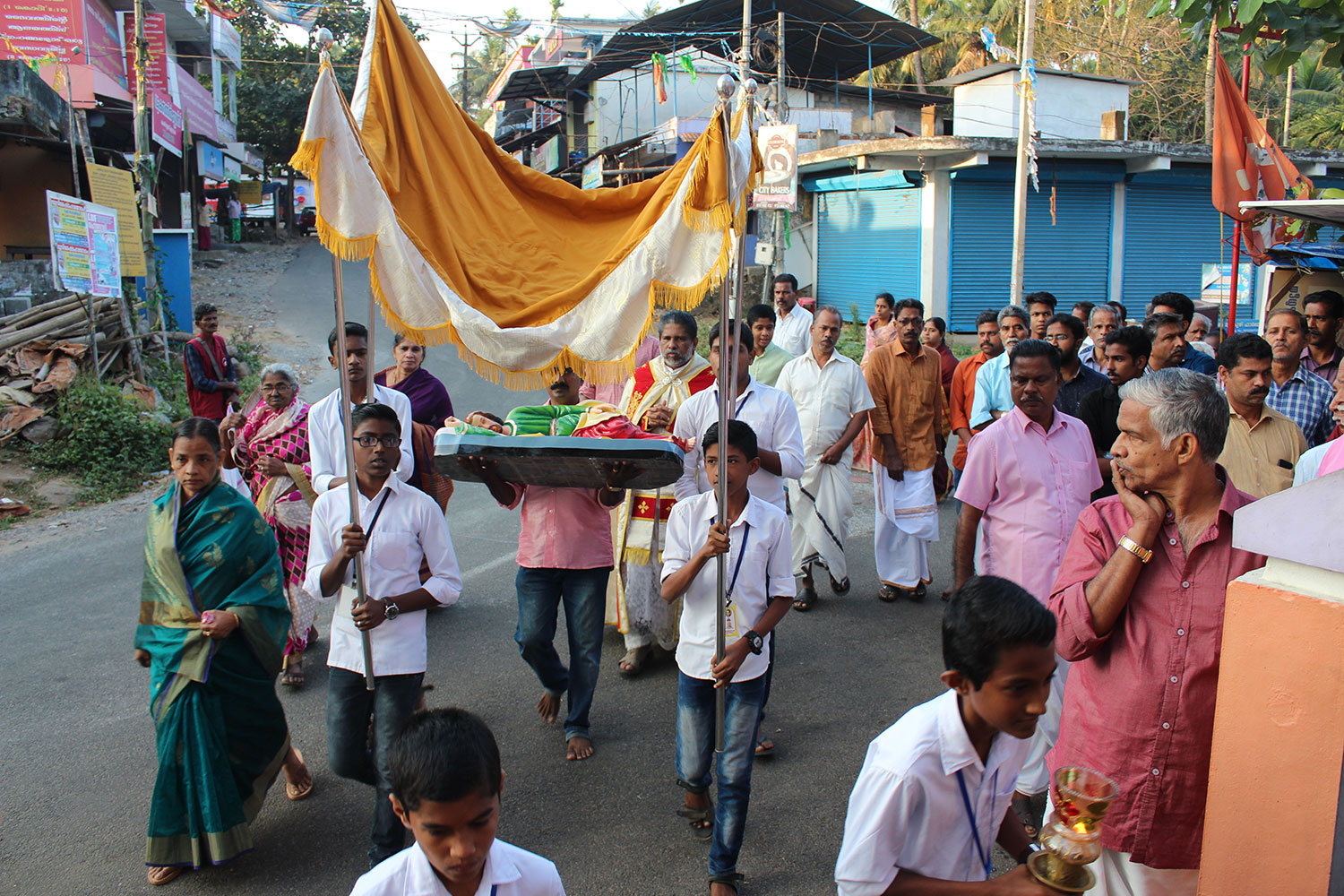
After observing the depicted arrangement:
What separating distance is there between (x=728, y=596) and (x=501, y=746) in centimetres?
165

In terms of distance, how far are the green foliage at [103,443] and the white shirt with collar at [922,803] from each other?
9.94 m

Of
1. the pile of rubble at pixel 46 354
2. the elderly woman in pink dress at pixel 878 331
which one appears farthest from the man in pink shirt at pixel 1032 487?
the pile of rubble at pixel 46 354

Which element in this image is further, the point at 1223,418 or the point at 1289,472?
the point at 1289,472

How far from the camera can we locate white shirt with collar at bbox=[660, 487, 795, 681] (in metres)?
3.80

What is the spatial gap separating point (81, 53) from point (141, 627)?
788 inches

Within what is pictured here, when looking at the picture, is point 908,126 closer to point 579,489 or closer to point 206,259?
point 206,259

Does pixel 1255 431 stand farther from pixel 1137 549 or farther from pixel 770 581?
pixel 770 581

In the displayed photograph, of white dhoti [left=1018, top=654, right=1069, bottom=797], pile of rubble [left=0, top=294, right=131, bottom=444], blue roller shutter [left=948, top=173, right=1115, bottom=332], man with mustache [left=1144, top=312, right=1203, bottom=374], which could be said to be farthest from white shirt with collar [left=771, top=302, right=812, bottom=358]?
blue roller shutter [left=948, top=173, right=1115, bottom=332]

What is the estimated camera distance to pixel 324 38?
368cm

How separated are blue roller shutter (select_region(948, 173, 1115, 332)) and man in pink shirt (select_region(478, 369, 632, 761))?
17.9m

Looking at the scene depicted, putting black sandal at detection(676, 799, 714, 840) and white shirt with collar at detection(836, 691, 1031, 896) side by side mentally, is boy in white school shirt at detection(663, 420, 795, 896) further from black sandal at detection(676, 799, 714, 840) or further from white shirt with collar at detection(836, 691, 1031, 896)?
white shirt with collar at detection(836, 691, 1031, 896)

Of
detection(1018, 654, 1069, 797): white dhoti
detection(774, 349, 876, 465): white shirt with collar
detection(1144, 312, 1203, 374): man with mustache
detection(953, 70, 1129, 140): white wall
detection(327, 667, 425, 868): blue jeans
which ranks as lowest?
detection(1018, 654, 1069, 797): white dhoti

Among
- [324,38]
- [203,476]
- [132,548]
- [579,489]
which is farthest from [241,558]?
[132,548]

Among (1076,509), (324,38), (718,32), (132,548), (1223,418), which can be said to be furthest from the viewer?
(718,32)
